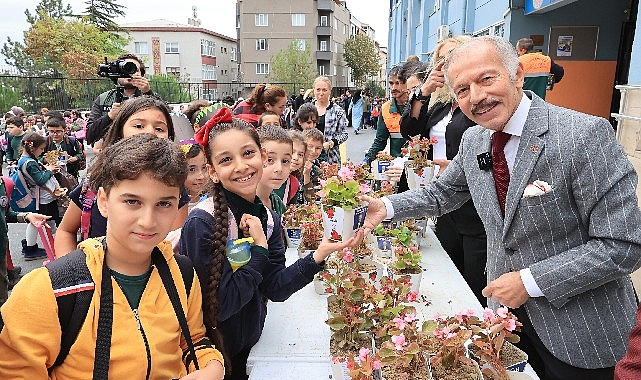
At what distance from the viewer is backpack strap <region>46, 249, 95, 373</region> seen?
1.22m

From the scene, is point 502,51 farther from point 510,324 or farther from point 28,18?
point 28,18

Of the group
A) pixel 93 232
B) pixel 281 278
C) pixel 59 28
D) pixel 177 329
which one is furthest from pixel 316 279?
pixel 59 28

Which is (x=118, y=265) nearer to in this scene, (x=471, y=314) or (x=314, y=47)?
(x=471, y=314)

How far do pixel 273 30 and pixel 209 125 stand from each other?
47.8 m

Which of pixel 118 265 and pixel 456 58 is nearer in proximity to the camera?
pixel 118 265

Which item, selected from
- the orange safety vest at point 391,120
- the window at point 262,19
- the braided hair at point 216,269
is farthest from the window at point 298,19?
the braided hair at point 216,269

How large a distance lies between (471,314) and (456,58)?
876 millimetres

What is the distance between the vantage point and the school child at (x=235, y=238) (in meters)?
1.59

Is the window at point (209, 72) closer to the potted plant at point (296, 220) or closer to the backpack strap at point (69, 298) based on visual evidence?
the potted plant at point (296, 220)

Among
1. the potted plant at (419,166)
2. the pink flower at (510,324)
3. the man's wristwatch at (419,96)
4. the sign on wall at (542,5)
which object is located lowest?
the pink flower at (510,324)

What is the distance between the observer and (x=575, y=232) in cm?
156

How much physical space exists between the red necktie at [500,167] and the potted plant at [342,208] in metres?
0.53

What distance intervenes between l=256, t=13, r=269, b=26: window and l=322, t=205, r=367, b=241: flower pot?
48207 millimetres

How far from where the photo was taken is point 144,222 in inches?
52.3
